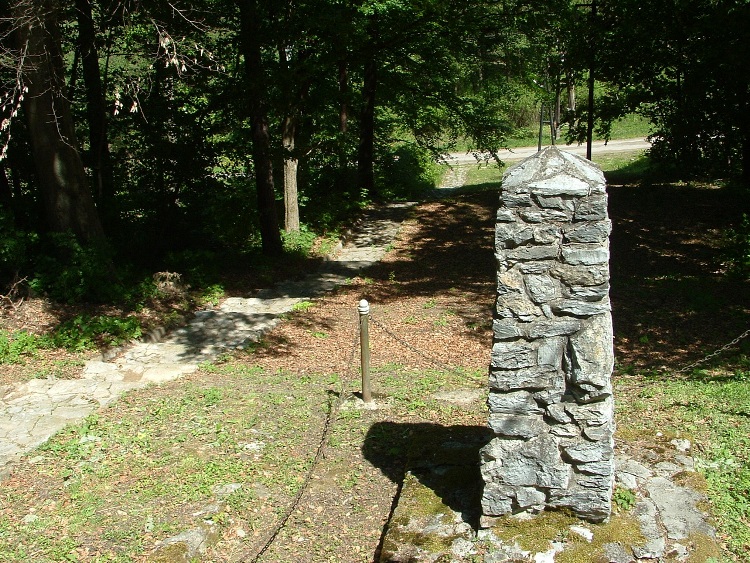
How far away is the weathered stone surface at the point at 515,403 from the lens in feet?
15.3

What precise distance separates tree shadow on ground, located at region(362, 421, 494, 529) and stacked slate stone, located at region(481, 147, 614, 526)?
257 mm

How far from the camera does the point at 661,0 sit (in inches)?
590

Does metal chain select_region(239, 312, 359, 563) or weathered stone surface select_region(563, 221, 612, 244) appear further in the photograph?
metal chain select_region(239, 312, 359, 563)

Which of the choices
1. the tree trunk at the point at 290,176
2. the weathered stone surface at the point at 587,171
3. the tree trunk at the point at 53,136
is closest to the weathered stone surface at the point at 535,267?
the weathered stone surface at the point at 587,171

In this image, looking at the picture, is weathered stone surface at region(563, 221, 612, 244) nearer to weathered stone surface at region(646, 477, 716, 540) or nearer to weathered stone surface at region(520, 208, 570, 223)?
weathered stone surface at region(520, 208, 570, 223)

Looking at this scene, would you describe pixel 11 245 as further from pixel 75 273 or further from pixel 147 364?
pixel 147 364

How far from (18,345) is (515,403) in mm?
7028

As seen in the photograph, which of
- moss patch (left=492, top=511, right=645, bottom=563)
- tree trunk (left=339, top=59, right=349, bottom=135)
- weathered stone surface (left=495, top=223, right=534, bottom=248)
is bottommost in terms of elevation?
moss patch (left=492, top=511, right=645, bottom=563)

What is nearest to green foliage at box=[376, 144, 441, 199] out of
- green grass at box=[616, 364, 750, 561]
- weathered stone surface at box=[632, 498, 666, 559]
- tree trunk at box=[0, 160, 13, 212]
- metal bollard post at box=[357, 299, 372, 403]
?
tree trunk at box=[0, 160, 13, 212]

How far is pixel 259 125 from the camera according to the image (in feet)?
44.1

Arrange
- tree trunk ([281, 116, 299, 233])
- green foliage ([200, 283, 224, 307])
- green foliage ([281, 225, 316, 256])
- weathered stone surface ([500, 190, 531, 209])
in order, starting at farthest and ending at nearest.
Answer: green foliage ([281, 225, 316, 256]) < tree trunk ([281, 116, 299, 233]) < green foliage ([200, 283, 224, 307]) < weathered stone surface ([500, 190, 531, 209])

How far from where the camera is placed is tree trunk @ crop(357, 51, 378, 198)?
1928cm

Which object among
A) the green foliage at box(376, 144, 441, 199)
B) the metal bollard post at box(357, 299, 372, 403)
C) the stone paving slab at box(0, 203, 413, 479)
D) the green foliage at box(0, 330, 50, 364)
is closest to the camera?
the metal bollard post at box(357, 299, 372, 403)

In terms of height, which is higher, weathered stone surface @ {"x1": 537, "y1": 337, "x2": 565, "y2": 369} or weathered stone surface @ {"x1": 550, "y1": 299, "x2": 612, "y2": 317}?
weathered stone surface @ {"x1": 550, "y1": 299, "x2": 612, "y2": 317}
